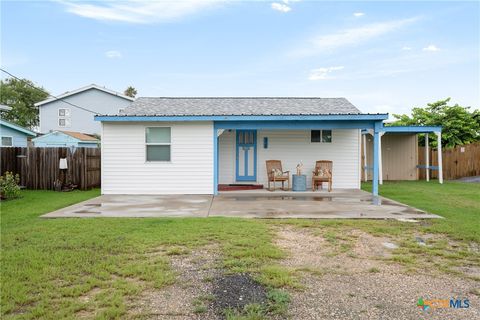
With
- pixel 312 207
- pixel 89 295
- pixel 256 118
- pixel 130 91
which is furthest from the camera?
pixel 130 91

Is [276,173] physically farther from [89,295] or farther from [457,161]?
[457,161]

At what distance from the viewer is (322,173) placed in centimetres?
1144

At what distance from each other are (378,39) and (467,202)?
803cm

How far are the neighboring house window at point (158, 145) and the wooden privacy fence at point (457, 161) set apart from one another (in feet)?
41.8

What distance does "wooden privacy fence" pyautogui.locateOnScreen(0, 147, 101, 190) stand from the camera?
39.0 feet

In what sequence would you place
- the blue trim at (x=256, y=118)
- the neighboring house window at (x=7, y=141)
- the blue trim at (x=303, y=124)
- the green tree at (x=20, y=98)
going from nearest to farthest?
the blue trim at (x=256, y=118) < the blue trim at (x=303, y=124) < the neighboring house window at (x=7, y=141) < the green tree at (x=20, y=98)

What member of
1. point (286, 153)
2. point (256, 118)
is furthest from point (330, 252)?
point (286, 153)

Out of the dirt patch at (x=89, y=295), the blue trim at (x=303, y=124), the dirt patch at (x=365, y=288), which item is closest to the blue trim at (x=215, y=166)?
the blue trim at (x=303, y=124)

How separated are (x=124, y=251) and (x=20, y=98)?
146 feet

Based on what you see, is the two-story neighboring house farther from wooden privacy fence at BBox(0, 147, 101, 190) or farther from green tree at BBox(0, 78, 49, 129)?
wooden privacy fence at BBox(0, 147, 101, 190)

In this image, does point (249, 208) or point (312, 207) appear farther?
point (312, 207)

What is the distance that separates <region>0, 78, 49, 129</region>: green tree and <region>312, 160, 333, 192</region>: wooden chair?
37390 millimetres

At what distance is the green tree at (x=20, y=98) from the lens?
38.8 meters

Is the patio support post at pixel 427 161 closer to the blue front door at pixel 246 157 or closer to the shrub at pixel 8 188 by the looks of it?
the blue front door at pixel 246 157
